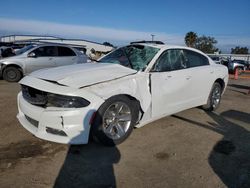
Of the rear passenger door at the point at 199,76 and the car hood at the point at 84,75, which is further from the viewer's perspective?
the rear passenger door at the point at 199,76

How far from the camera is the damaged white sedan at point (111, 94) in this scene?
342 cm

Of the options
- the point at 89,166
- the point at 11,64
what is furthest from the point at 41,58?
the point at 89,166

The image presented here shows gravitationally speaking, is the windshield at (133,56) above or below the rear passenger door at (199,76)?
above

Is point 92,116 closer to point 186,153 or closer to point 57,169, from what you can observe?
point 57,169

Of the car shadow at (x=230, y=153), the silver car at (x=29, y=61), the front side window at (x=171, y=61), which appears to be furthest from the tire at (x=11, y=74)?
the front side window at (x=171, y=61)

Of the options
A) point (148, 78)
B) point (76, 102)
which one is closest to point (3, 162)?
point (76, 102)

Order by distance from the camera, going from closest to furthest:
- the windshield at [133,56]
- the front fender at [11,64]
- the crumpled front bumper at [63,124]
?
the crumpled front bumper at [63,124] < the windshield at [133,56] < the front fender at [11,64]

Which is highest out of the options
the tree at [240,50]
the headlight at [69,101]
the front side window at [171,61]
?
the tree at [240,50]

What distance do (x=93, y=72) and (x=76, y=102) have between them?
29.4 inches

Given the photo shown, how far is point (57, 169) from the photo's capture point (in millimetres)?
3172

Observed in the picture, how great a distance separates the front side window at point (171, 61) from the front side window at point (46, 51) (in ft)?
23.8

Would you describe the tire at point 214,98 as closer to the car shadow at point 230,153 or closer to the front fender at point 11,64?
the car shadow at point 230,153

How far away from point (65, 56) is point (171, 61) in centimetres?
732

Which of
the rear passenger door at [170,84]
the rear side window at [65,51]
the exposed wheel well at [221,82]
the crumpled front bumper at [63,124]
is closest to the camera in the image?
the crumpled front bumper at [63,124]
